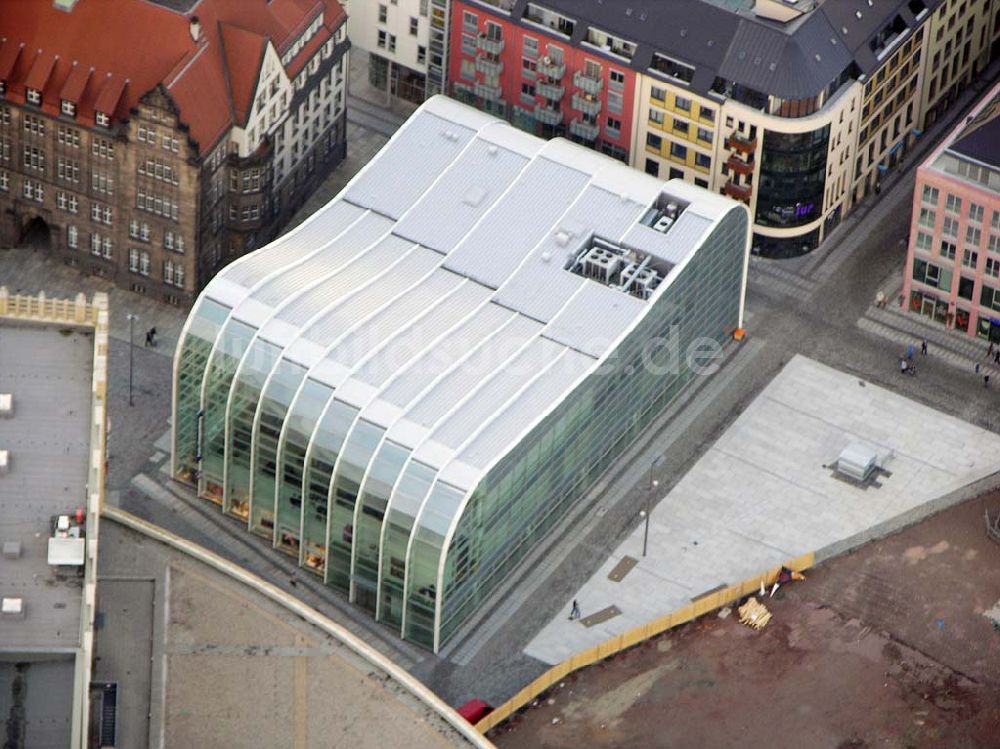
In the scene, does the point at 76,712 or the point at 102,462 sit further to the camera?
the point at 102,462

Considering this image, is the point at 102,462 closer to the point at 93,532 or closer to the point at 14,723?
the point at 93,532

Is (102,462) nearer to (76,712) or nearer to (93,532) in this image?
(93,532)

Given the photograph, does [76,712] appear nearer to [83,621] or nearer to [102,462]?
[83,621]

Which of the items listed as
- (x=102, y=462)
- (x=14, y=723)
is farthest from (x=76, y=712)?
(x=102, y=462)

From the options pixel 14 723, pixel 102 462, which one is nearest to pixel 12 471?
pixel 102 462

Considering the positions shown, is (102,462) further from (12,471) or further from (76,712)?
(76,712)

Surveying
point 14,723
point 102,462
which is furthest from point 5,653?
point 102,462
